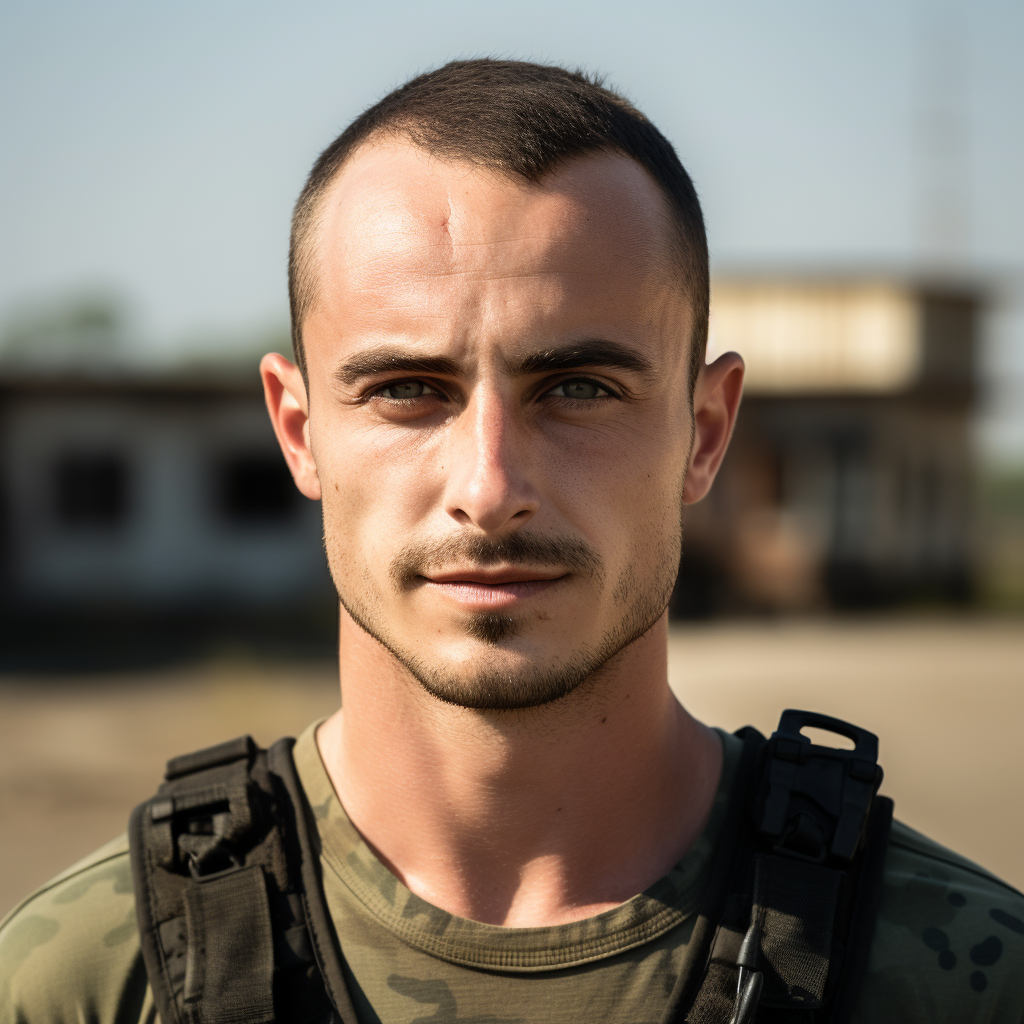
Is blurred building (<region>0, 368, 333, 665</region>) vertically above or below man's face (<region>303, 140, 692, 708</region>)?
below

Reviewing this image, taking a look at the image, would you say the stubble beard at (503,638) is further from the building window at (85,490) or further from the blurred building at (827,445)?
the building window at (85,490)

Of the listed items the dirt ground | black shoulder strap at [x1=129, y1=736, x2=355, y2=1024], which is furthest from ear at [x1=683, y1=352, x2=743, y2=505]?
the dirt ground

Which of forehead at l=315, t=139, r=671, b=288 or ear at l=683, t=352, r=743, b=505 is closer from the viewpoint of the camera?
forehead at l=315, t=139, r=671, b=288

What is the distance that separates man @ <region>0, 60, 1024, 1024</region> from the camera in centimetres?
175

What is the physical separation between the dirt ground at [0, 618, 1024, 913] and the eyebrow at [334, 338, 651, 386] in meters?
5.86

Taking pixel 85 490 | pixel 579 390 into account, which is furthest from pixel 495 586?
pixel 85 490

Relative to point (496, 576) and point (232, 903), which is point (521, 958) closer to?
point (232, 903)

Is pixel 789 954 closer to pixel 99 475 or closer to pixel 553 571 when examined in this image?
pixel 553 571

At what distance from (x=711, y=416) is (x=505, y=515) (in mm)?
615

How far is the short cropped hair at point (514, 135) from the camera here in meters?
1.84

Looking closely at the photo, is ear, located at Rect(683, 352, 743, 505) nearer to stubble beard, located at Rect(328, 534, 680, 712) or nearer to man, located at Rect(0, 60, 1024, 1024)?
man, located at Rect(0, 60, 1024, 1024)

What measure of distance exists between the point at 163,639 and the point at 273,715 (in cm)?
587

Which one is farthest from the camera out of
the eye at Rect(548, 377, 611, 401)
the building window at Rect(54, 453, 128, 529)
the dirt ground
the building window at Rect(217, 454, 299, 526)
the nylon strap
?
the building window at Rect(217, 454, 299, 526)

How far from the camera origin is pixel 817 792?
190 centimetres
